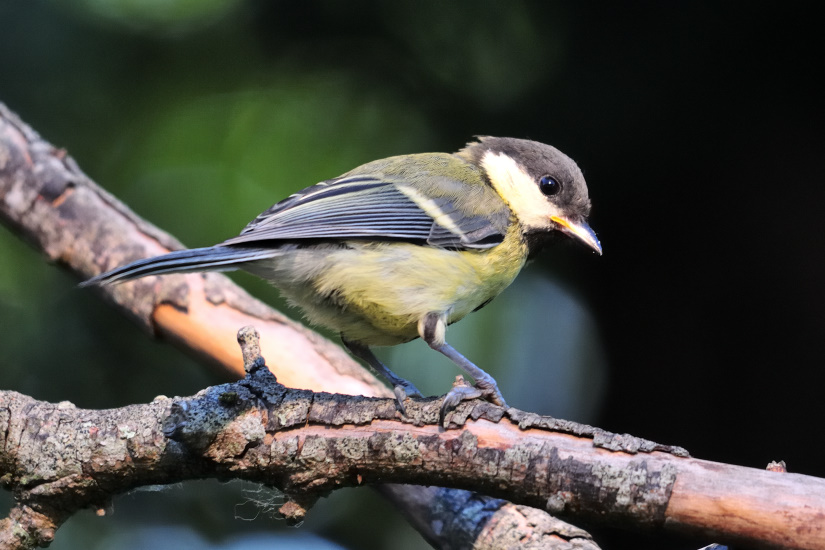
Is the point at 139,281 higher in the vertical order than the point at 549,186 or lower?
lower

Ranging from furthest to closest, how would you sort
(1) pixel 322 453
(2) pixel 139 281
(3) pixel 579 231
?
1. (2) pixel 139 281
2. (3) pixel 579 231
3. (1) pixel 322 453

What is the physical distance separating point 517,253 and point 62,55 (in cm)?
234

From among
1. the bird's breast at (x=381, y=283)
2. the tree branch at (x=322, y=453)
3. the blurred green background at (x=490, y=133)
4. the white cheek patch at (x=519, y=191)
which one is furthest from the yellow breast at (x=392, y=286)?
the blurred green background at (x=490, y=133)

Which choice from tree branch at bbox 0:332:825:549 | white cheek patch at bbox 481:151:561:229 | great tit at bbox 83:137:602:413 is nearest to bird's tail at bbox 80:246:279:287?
great tit at bbox 83:137:602:413

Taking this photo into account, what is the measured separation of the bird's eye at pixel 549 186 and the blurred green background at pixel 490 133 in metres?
0.70

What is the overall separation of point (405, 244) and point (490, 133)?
1354 millimetres

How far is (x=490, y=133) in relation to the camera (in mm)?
3633

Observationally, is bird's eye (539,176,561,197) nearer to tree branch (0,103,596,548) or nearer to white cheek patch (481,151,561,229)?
white cheek patch (481,151,561,229)

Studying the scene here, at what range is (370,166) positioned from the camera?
2857mm

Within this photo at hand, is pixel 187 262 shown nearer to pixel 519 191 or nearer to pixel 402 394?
pixel 402 394

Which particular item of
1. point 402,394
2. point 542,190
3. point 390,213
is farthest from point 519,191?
point 402,394

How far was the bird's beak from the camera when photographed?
9.06 ft

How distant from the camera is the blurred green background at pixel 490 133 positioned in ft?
10.7

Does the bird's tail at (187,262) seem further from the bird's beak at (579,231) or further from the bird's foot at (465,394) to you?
the bird's beak at (579,231)
